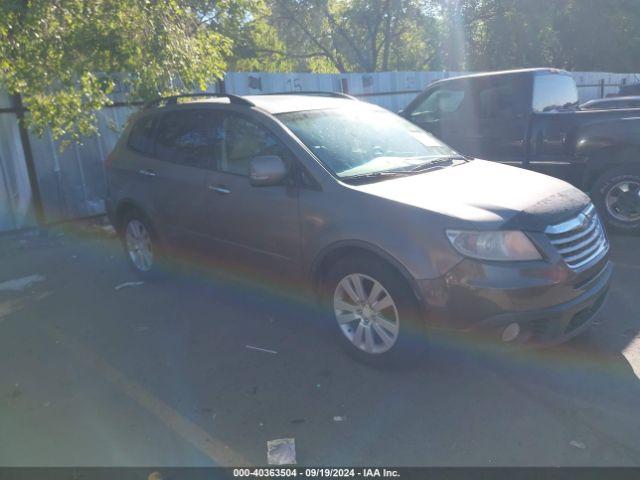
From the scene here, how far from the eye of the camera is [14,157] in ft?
24.7

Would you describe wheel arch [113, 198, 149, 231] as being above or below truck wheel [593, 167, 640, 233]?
above

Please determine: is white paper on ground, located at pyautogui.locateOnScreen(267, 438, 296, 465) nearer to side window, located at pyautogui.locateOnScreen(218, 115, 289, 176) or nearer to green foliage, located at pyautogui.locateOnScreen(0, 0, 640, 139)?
side window, located at pyautogui.locateOnScreen(218, 115, 289, 176)

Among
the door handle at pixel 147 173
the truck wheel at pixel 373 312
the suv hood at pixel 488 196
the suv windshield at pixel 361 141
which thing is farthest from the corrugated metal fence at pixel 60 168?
the suv hood at pixel 488 196

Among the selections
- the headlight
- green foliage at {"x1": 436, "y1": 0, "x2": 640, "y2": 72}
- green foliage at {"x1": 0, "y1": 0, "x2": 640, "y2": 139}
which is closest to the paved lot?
the headlight

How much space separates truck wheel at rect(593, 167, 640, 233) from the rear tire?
A: 196 inches

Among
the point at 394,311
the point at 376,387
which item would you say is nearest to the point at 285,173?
the point at 394,311

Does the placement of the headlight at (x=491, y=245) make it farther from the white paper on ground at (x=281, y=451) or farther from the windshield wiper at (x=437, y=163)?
the white paper on ground at (x=281, y=451)

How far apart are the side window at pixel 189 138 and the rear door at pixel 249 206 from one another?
0.50 ft

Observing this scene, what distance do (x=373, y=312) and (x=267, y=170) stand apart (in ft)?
4.05

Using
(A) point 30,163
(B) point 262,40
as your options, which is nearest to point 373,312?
(A) point 30,163

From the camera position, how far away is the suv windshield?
3.97 meters

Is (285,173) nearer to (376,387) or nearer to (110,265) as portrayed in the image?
(376,387)

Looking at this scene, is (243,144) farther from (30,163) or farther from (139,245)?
(30,163)

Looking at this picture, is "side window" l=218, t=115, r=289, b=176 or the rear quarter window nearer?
"side window" l=218, t=115, r=289, b=176
